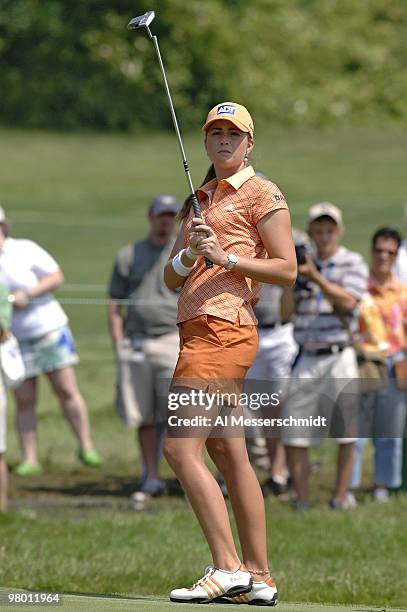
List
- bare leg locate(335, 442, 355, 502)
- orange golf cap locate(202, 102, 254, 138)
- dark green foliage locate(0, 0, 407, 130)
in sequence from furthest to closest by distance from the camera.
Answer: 1. dark green foliage locate(0, 0, 407, 130)
2. bare leg locate(335, 442, 355, 502)
3. orange golf cap locate(202, 102, 254, 138)

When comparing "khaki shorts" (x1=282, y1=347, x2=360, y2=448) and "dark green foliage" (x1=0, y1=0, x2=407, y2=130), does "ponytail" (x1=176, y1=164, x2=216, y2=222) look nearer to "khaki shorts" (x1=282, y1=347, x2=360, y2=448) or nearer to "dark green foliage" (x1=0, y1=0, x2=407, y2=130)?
Result: "khaki shorts" (x1=282, y1=347, x2=360, y2=448)

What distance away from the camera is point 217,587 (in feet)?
20.4

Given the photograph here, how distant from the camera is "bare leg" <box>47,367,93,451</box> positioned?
12003 millimetres

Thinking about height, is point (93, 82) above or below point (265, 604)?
above

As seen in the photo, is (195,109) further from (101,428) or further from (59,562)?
(59,562)

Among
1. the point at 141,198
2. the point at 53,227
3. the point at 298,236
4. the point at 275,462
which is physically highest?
the point at 141,198

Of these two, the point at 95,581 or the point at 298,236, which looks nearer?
the point at 95,581

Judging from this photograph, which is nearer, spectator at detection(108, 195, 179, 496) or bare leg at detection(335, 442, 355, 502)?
bare leg at detection(335, 442, 355, 502)

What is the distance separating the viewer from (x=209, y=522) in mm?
6270

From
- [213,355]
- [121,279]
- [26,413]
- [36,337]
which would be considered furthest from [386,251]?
[213,355]

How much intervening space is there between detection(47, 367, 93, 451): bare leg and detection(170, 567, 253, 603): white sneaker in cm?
583

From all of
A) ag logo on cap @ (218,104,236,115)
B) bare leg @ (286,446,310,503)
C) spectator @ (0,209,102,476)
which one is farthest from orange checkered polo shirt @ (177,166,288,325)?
spectator @ (0,209,102,476)

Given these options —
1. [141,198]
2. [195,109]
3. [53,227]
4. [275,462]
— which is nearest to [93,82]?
[195,109]

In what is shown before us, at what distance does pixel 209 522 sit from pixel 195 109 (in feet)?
110
